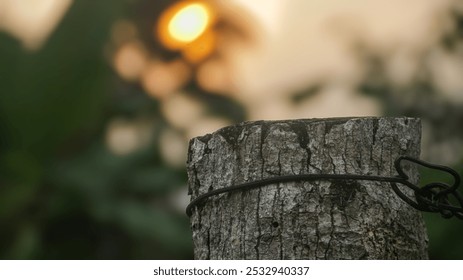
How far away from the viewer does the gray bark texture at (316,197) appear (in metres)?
0.88

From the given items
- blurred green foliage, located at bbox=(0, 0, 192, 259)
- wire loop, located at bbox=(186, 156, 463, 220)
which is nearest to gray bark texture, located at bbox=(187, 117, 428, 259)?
wire loop, located at bbox=(186, 156, 463, 220)

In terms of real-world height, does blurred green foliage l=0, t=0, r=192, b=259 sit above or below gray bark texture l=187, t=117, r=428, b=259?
above

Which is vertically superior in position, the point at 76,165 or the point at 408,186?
the point at 76,165

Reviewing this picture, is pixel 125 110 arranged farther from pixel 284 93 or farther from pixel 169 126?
pixel 284 93

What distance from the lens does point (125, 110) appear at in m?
3.61

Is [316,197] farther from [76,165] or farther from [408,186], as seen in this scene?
[76,165]

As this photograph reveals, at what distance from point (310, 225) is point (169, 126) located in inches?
103

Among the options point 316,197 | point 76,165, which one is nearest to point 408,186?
point 316,197

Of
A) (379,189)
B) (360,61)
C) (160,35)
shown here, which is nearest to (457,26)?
(360,61)

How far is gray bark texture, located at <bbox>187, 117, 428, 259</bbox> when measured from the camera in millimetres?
876

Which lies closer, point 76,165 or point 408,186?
point 408,186

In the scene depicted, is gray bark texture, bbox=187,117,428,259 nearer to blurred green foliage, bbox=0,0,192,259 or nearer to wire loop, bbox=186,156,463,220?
wire loop, bbox=186,156,463,220

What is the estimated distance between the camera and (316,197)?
2.89ft

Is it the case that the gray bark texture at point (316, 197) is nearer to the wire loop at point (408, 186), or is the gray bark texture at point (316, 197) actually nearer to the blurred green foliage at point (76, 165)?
the wire loop at point (408, 186)
